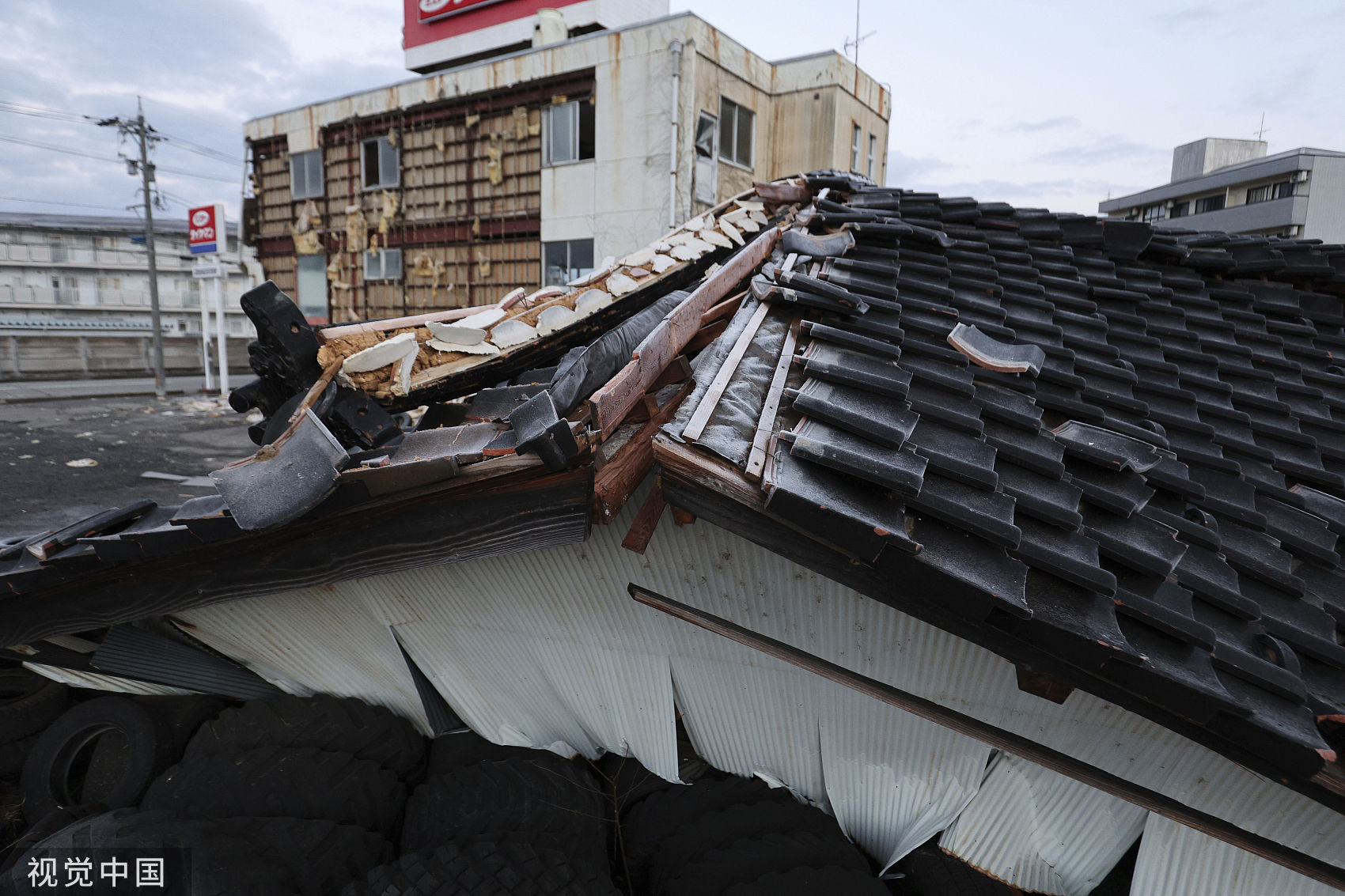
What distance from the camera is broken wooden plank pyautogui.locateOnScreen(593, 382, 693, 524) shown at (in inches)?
83.3

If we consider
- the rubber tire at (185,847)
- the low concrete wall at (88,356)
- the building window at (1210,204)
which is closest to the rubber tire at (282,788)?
the rubber tire at (185,847)

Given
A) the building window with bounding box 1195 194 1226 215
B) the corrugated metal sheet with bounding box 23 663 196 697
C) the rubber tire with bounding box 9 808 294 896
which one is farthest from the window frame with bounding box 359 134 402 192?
the building window with bounding box 1195 194 1226 215

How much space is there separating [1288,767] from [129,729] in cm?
461

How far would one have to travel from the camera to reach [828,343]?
2779mm

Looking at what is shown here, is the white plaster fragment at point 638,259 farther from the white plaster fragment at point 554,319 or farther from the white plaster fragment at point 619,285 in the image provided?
the white plaster fragment at point 554,319

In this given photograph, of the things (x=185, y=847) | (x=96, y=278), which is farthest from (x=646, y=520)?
(x=96, y=278)

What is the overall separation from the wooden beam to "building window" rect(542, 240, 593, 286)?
14598mm

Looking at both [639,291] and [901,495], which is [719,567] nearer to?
[901,495]

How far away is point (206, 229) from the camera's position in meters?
22.2

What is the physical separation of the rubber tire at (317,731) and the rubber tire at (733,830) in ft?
4.36

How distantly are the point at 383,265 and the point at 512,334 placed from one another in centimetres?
2023

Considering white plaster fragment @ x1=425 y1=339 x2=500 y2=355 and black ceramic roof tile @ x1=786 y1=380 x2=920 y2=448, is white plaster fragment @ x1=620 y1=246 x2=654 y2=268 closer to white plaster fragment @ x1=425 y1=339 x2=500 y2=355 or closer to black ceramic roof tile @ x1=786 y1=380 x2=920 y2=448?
white plaster fragment @ x1=425 y1=339 x2=500 y2=355

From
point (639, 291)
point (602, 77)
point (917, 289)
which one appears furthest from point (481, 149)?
point (917, 289)

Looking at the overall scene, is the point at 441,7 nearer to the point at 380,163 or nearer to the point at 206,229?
the point at 380,163
